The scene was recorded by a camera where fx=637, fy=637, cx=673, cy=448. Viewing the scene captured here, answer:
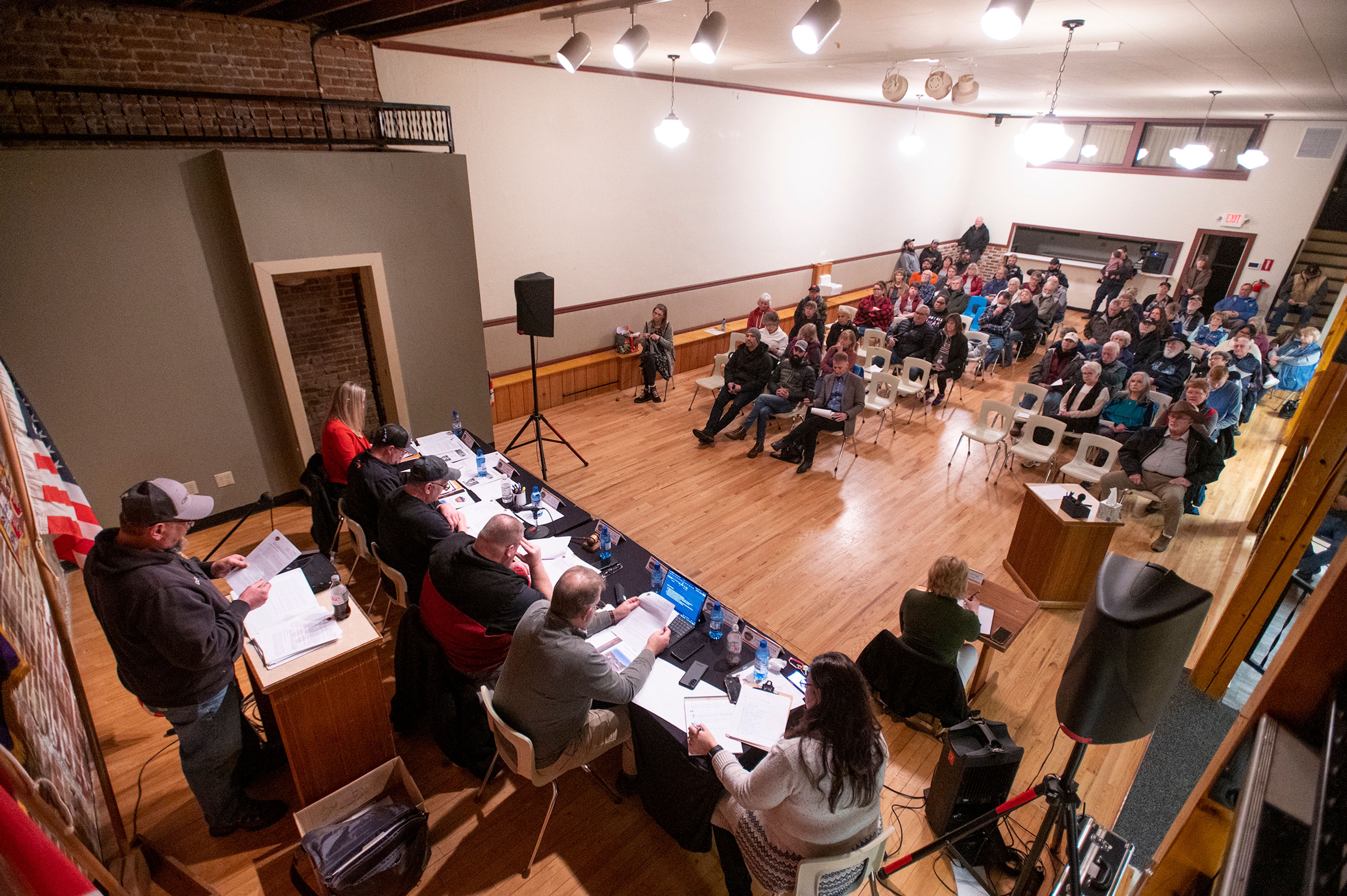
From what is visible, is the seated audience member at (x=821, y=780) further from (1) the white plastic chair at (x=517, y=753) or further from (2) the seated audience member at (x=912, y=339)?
(2) the seated audience member at (x=912, y=339)

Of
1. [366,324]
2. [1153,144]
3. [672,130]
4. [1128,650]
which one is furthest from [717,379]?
[1153,144]

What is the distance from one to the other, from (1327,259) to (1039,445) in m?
9.56

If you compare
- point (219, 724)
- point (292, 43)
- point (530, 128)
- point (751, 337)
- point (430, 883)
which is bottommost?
point (430, 883)

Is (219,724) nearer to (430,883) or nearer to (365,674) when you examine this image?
(365,674)

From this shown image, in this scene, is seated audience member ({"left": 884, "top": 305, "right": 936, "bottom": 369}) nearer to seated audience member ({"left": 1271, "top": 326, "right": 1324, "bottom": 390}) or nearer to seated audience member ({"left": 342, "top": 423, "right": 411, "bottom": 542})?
seated audience member ({"left": 1271, "top": 326, "right": 1324, "bottom": 390})

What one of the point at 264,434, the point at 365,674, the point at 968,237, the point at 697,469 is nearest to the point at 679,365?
the point at 697,469

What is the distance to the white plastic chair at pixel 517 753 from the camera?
2.73 m

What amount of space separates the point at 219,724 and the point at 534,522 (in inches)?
74.8

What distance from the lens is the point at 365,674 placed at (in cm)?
303

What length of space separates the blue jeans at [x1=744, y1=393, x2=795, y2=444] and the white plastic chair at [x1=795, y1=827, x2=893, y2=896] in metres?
5.09

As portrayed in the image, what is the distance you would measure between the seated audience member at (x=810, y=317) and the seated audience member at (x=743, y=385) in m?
1.75

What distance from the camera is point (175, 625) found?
2.52 meters

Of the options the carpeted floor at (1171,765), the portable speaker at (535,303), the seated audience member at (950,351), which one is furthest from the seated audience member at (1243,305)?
the portable speaker at (535,303)

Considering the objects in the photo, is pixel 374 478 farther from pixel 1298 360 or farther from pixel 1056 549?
pixel 1298 360
